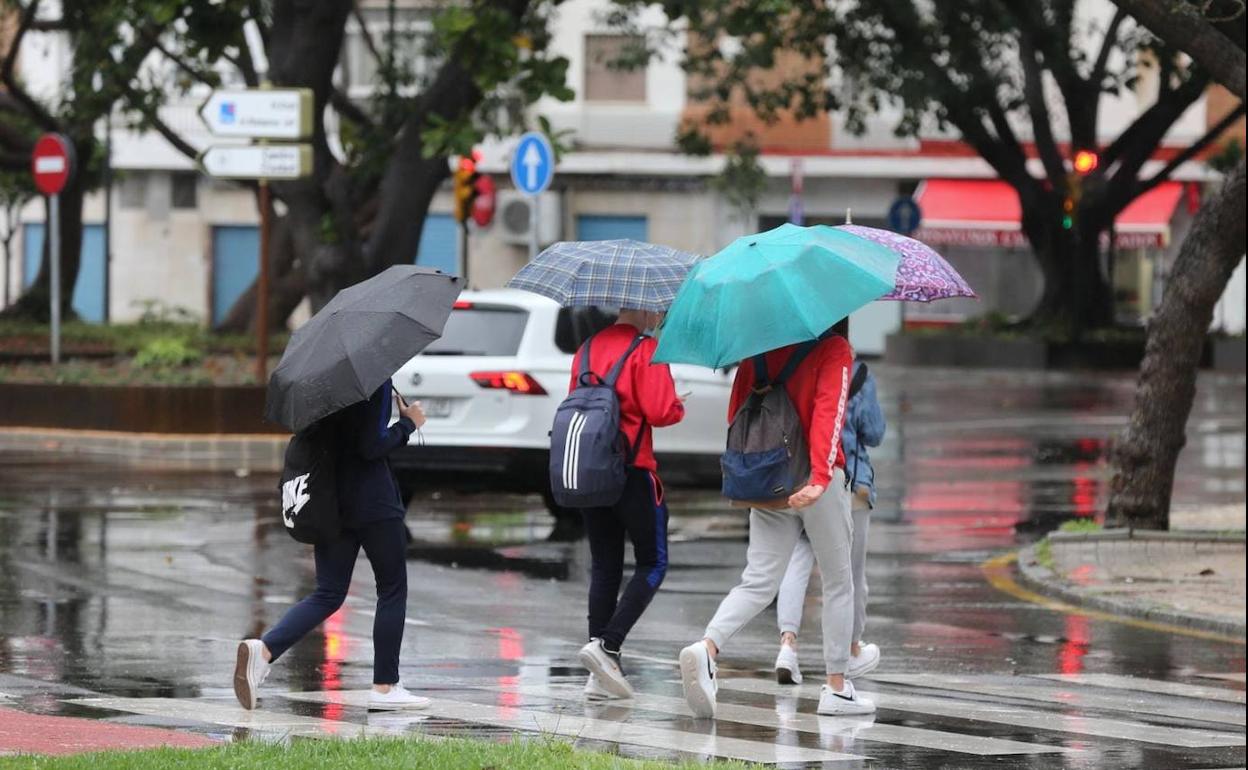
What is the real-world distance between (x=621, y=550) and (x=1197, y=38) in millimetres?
6263

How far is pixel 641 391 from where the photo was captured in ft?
29.4

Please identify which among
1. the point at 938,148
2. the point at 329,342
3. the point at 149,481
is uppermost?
the point at 938,148

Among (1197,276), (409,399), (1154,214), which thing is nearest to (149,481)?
(409,399)

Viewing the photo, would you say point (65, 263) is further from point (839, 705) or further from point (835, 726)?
point (835, 726)

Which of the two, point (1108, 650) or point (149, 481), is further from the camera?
point (149, 481)

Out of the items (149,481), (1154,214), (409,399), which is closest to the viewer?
(409,399)

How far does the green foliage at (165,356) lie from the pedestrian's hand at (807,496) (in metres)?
16.6

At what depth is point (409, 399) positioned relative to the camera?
15.6 m

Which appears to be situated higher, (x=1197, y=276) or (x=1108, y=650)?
(x=1197, y=276)

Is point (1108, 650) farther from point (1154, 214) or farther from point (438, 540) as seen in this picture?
point (1154, 214)

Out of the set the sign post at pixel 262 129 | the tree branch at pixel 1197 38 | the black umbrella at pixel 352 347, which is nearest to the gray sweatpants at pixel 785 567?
the black umbrella at pixel 352 347

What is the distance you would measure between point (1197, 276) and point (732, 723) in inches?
280

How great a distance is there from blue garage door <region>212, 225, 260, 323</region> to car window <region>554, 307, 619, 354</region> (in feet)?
121

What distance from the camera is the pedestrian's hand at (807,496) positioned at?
27.6 feet
